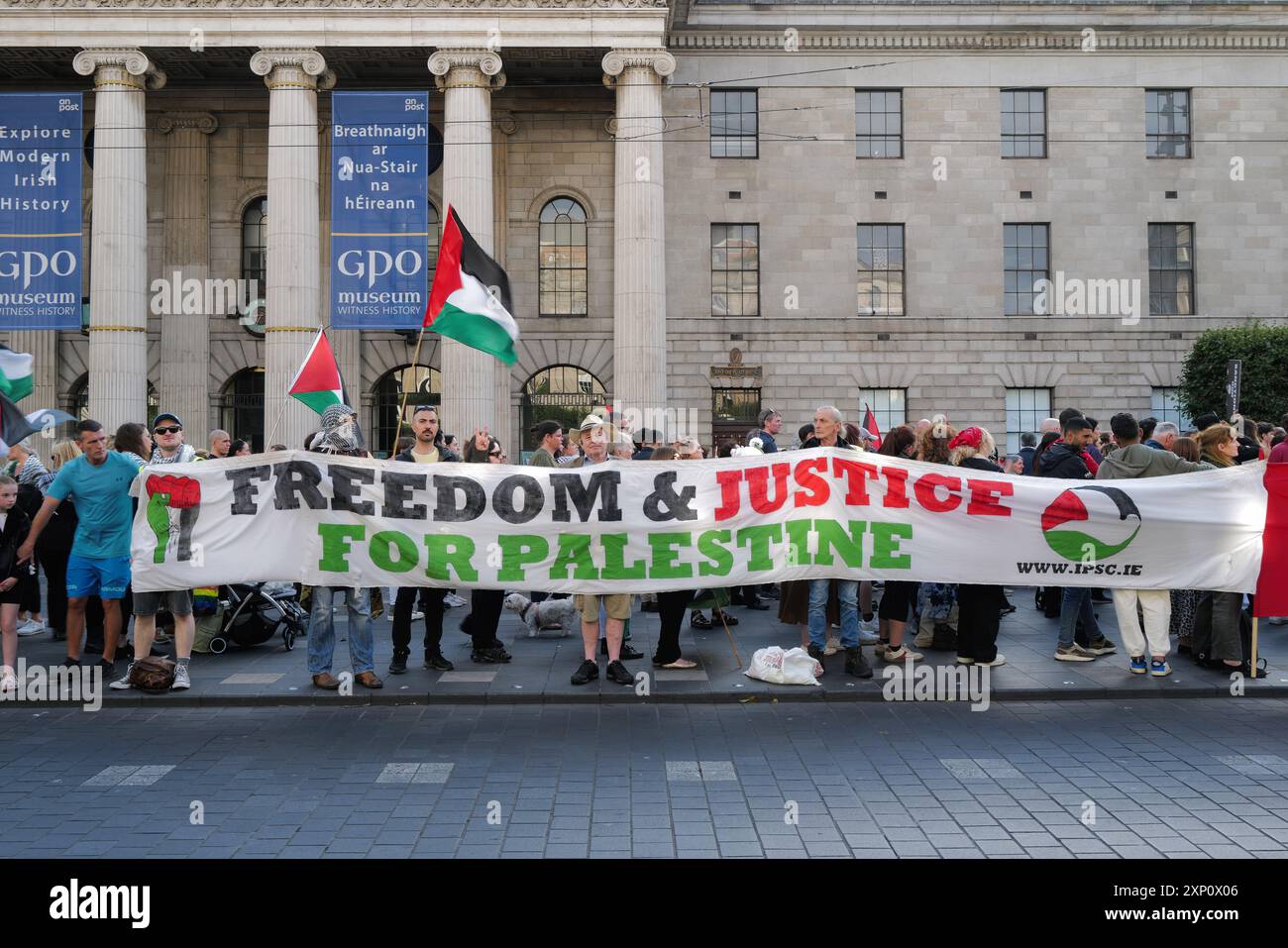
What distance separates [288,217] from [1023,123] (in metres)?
19.7

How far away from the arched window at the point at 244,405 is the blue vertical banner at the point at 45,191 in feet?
18.8

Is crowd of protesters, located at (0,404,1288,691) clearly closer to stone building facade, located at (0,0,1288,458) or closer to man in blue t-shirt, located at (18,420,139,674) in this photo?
man in blue t-shirt, located at (18,420,139,674)

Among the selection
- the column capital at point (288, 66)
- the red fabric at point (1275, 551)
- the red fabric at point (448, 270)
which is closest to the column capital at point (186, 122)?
the column capital at point (288, 66)

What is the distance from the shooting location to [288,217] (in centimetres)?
2669

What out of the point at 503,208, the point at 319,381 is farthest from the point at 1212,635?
the point at 503,208

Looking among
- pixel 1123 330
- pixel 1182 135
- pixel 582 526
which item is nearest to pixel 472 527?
pixel 582 526

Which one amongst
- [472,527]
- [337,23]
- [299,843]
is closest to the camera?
[299,843]

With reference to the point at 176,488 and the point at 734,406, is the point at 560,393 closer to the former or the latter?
the point at 734,406

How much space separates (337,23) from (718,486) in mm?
21361

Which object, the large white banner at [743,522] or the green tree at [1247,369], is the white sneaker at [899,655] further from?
the green tree at [1247,369]

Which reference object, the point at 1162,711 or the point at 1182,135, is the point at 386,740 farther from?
the point at 1182,135

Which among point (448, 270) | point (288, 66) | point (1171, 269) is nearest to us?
point (448, 270)

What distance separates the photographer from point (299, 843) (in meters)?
5.87

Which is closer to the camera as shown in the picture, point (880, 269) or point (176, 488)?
point (176, 488)
